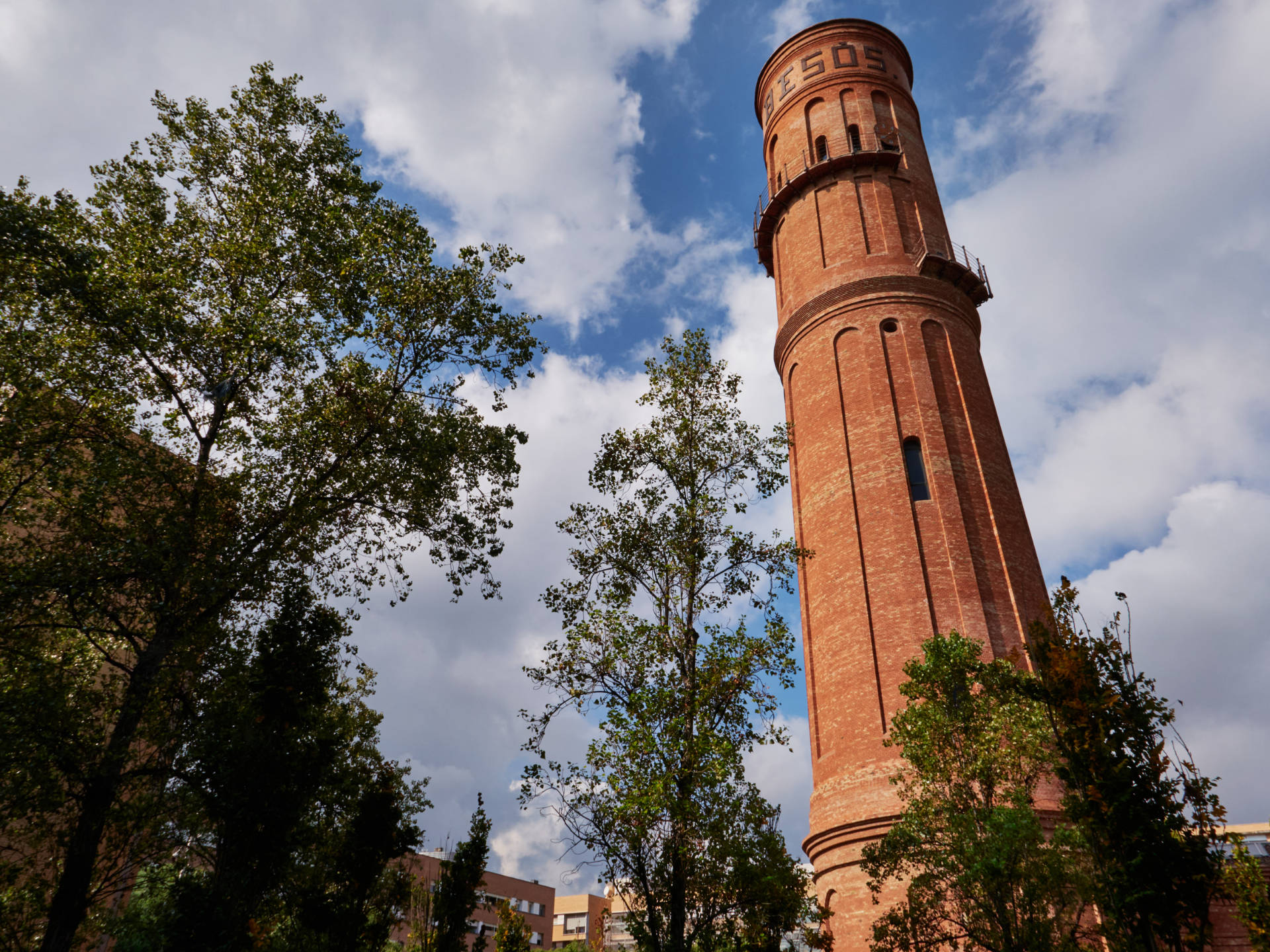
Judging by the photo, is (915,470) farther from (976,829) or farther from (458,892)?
(458,892)

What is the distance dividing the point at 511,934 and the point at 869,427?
62.4ft

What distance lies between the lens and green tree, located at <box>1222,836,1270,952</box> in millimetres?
11938

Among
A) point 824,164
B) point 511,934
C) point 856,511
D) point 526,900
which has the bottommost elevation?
point 511,934

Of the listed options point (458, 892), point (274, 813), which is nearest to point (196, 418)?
point (274, 813)

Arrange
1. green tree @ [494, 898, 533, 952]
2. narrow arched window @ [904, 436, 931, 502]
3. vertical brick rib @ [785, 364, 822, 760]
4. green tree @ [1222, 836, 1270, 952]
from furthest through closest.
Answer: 1. green tree @ [494, 898, 533, 952]
2. narrow arched window @ [904, 436, 931, 502]
3. vertical brick rib @ [785, 364, 822, 760]
4. green tree @ [1222, 836, 1270, 952]

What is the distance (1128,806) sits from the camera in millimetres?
8766

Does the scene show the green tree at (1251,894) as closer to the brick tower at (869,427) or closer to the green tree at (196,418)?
the brick tower at (869,427)

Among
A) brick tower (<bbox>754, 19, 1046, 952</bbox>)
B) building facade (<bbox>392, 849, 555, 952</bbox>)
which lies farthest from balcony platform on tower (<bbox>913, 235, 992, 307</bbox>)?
building facade (<bbox>392, 849, 555, 952</bbox>)

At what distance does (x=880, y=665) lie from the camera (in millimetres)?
19266

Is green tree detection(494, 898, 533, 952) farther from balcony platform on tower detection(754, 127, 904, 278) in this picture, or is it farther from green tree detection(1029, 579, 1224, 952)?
balcony platform on tower detection(754, 127, 904, 278)

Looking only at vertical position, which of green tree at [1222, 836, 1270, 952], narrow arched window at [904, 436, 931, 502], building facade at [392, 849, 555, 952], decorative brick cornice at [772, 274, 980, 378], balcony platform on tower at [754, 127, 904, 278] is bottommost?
green tree at [1222, 836, 1270, 952]

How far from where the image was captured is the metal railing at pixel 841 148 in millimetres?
27266

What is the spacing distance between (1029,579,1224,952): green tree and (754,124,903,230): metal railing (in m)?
21.3

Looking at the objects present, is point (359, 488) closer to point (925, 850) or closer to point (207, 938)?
point (207, 938)
